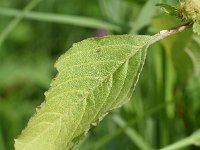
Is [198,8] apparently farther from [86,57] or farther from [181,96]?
[181,96]

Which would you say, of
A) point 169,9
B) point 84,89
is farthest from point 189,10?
point 84,89

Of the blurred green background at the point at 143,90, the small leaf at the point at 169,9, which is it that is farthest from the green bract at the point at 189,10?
the blurred green background at the point at 143,90

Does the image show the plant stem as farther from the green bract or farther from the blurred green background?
the blurred green background

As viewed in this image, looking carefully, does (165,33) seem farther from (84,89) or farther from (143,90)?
(143,90)

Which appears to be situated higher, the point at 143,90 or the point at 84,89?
the point at 84,89

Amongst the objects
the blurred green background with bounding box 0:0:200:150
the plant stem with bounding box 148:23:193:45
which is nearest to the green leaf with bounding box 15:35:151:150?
the plant stem with bounding box 148:23:193:45

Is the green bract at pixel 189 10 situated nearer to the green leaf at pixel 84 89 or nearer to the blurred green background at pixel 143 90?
the green leaf at pixel 84 89

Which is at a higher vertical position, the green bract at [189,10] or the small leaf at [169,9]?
the small leaf at [169,9]

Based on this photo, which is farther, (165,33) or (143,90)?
(143,90)
